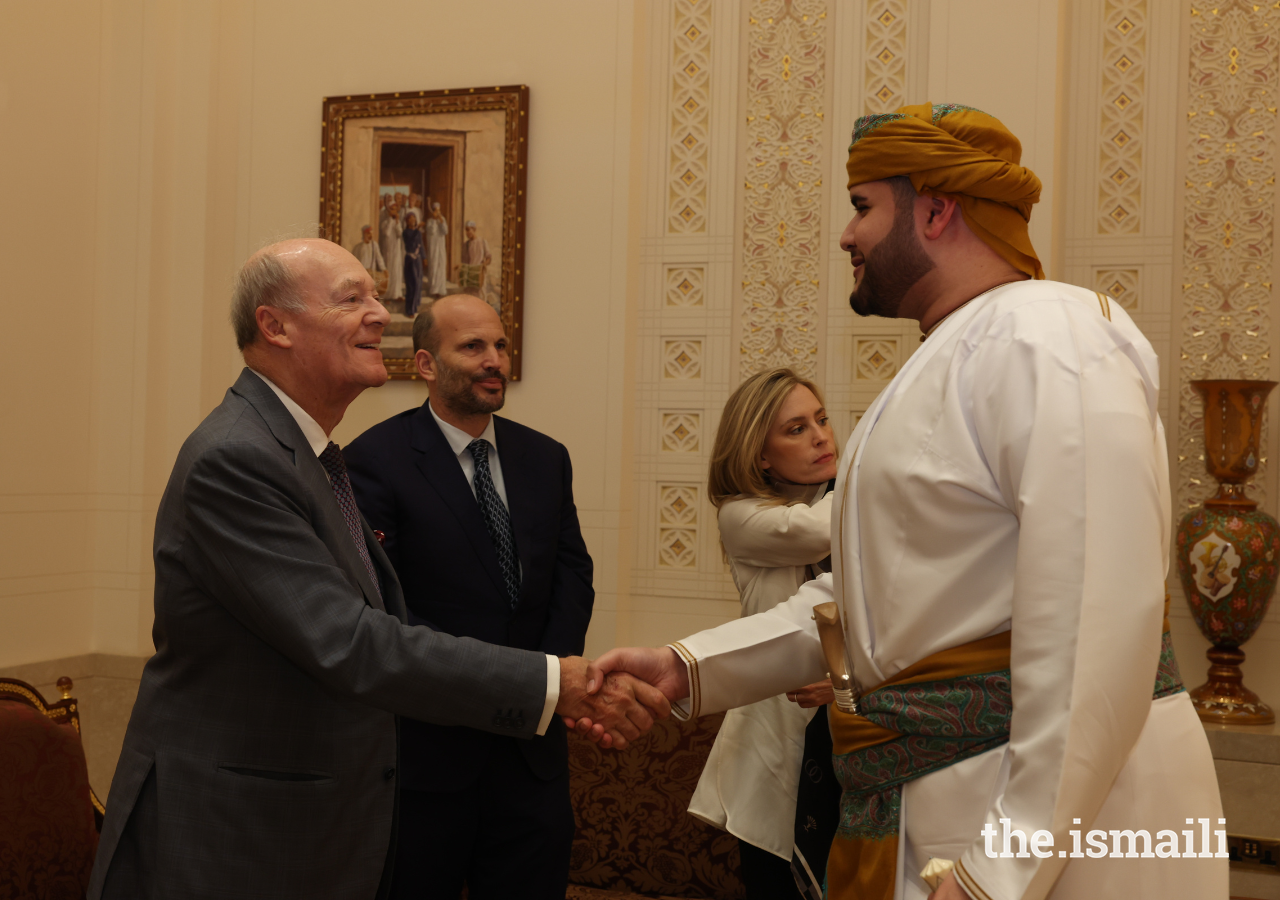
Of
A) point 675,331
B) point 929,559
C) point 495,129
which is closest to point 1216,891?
point 929,559

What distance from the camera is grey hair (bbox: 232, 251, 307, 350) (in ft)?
8.32

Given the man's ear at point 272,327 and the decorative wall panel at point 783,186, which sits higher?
the decorative wall panel at point 783,186

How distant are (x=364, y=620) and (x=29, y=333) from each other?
3.55 m

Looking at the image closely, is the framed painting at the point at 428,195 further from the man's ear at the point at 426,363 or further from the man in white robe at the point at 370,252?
the man's ear at the point at 426,363

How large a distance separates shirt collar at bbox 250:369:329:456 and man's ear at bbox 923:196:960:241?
1.40 meters

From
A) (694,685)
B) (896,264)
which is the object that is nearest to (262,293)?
(694,685)

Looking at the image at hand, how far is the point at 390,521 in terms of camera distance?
3.30m

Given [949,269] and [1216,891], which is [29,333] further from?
[1216,891]

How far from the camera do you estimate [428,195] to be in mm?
5125

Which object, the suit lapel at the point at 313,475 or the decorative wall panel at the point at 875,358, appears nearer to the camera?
the suit lapel at the point at 313,475

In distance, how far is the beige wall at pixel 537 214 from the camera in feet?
14.8

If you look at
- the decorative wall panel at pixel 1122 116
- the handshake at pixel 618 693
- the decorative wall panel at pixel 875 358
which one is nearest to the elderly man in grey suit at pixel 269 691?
the handshake at pixel 618 693

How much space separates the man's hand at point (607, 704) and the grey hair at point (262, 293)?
1.04 m

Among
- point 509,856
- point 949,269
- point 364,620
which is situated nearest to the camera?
point 949,269
